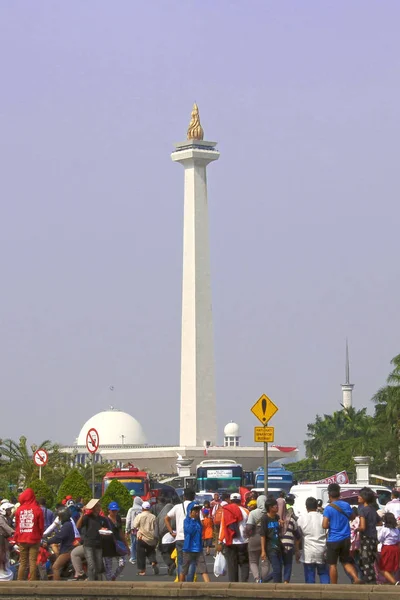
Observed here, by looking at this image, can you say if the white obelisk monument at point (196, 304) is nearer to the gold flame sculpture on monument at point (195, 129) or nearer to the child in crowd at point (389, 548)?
the gold flame sculpture on monument at point (195, 129)

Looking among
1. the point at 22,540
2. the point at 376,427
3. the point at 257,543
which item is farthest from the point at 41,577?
the point at 376,427

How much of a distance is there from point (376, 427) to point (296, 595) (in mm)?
77380

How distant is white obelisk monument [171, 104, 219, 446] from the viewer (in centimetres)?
9694

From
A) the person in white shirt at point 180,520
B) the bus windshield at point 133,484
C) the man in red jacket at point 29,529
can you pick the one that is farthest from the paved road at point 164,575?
the bus windshield at point 133,484

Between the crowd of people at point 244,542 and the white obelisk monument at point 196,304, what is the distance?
72.9 m

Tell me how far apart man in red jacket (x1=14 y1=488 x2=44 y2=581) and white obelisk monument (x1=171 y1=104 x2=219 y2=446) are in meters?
75.1

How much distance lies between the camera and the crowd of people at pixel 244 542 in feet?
67.4

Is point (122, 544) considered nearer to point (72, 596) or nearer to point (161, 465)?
point (72, 596)

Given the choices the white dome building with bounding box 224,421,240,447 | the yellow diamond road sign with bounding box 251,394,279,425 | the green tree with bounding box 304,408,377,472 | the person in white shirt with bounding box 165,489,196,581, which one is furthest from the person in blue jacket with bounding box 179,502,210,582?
the white dome building with bounding box 224,421,240,447

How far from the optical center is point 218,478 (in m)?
52.1

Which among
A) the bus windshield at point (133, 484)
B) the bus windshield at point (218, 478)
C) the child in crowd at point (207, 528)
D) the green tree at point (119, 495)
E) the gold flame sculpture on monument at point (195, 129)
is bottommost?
the child in crowd at point (207, 528)

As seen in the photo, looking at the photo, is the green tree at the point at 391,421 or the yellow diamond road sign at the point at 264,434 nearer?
the yellow diamond road sign at the point at 264,434

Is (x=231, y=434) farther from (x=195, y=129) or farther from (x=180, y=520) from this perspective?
(x=180, y=520)

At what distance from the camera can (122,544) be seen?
22.2 m
